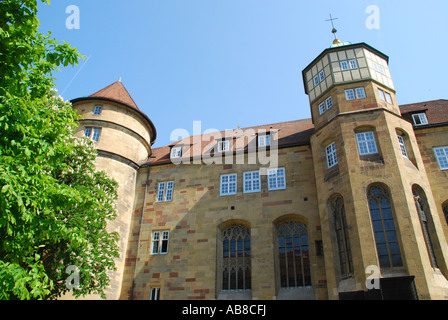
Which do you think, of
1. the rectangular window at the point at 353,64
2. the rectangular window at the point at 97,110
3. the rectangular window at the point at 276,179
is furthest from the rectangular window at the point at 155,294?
the rectangular window at the point at 353,64

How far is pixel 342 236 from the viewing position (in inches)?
671

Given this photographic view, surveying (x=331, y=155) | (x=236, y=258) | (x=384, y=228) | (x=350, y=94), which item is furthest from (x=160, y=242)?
(x=350, y=94)

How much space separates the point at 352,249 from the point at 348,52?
12.1 meters

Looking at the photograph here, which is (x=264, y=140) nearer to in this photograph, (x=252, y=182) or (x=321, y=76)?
(x=252, y=182)

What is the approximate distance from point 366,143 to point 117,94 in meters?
17.2

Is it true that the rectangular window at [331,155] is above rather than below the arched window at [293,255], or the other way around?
above

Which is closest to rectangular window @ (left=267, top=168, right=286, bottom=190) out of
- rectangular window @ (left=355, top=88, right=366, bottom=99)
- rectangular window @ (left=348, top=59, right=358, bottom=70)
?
rectangular window @ (left=355, top=88, right=366, bottom=99)

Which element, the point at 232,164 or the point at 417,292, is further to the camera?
the point at 232,164

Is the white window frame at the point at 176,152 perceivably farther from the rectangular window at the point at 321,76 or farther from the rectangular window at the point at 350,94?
the rectangular window at the point at 350,94

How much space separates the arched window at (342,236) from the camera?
16.3m

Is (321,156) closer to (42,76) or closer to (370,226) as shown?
(370,226)

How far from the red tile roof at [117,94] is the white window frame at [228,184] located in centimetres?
853
